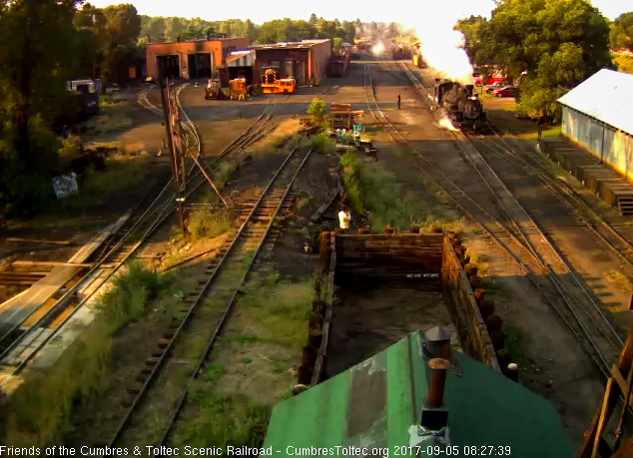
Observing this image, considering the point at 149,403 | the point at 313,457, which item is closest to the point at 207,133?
the point at 149,403

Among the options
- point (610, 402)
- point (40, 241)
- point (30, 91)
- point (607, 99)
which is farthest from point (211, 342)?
point (607, 99)

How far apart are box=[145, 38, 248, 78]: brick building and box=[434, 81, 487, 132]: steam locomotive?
27593 millimetres

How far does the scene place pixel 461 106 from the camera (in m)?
32.6

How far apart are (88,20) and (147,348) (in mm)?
55079

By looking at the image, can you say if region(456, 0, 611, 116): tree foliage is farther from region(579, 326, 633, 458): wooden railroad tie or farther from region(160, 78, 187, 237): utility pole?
region(579, 326, 633, 458): wooden railroad tie

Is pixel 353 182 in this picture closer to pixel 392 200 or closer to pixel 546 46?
pixel 392 200

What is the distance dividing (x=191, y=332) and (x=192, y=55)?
53.6m

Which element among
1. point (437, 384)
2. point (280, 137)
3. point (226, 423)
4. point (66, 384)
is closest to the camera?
point (437, 384)

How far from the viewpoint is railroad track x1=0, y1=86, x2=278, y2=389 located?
11977mm

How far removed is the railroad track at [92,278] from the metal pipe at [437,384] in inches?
358

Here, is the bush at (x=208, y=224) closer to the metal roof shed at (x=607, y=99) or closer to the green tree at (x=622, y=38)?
the metal roof shed at (x=607, y=99)

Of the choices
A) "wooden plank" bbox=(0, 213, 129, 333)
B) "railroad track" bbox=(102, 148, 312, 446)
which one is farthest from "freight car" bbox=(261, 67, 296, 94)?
"wooden plank" bbox=(0, 213, 129, 333)

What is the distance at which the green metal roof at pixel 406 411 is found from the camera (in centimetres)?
403

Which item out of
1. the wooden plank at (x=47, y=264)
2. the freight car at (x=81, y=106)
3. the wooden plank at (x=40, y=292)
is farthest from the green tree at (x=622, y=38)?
the wooden plank at (x=47, y=264)
